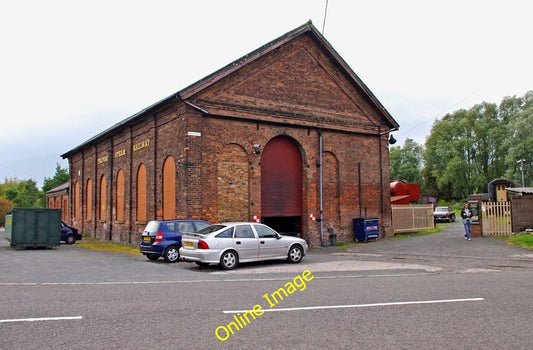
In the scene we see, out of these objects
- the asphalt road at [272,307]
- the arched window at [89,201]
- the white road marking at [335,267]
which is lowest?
the white road marking at [335,267]

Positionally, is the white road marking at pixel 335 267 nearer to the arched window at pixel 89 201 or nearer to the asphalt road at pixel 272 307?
the asphalt road at pixel 272 307

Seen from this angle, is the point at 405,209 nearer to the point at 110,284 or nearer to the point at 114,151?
the point at 114,151

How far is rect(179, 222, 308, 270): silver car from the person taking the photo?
1382cm

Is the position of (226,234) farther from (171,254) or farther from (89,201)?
(89,201)

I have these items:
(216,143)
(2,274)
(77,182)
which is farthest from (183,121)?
(77,182)

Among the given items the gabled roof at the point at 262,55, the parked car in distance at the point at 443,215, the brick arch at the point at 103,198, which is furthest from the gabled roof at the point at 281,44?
the parked car in distance at the point at 443,215

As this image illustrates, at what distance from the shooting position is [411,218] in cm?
2917

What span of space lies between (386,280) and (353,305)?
3.57m

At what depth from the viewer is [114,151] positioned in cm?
2889

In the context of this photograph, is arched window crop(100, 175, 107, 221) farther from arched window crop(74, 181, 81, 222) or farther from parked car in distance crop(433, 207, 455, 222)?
parked car in distance crop(433, 207, 455, 222)

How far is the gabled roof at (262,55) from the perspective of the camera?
65.0 ft

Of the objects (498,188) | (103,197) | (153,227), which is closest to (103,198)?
(103,197)

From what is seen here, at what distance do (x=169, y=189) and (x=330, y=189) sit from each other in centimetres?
819

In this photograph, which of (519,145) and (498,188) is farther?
(519,145)
